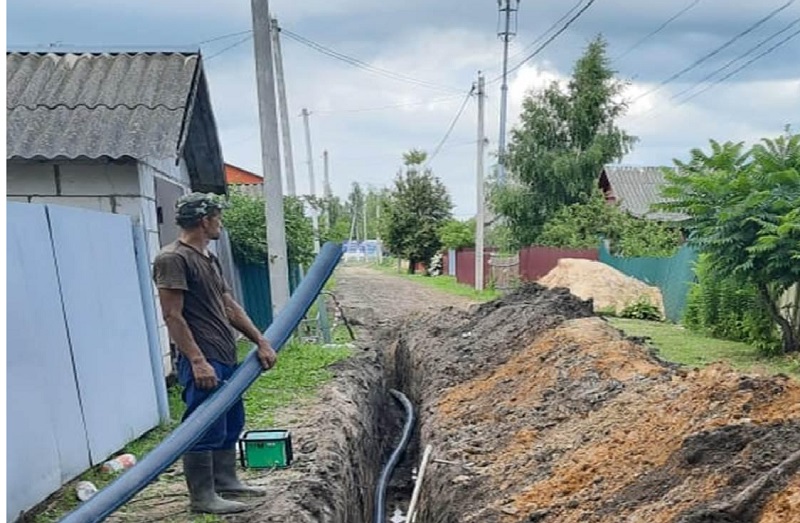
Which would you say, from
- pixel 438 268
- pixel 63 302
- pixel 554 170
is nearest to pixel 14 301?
pixel 63 302

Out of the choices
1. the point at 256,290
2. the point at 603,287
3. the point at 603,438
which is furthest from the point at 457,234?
the point at 603,438

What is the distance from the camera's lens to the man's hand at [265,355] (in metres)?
4.25

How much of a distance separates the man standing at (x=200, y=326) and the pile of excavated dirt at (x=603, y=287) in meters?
12.1

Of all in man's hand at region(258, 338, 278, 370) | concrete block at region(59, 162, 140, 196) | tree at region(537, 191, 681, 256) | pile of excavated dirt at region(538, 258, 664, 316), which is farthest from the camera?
tree at region(537, 191, 681, 256)

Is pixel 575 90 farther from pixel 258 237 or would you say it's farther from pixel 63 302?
pixel 63 302

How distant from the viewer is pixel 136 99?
25.0 ft

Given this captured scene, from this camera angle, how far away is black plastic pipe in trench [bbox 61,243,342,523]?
133 inches

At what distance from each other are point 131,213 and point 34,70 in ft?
7.20

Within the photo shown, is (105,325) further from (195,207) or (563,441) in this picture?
(563,441)

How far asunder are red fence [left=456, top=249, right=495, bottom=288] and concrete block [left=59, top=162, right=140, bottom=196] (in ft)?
65.6

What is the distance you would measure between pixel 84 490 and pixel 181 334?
4.05 feet

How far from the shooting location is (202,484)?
421 centimetres

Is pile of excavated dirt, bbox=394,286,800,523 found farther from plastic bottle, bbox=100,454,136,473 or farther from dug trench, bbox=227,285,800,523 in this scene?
plastic bottle, bbox=100,454,136,473

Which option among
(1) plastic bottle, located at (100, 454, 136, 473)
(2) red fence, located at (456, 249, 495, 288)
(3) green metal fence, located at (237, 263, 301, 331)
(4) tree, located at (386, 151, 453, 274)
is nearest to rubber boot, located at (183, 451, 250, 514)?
(1) plastic bottle, located at (100, 454, 136, 473)
